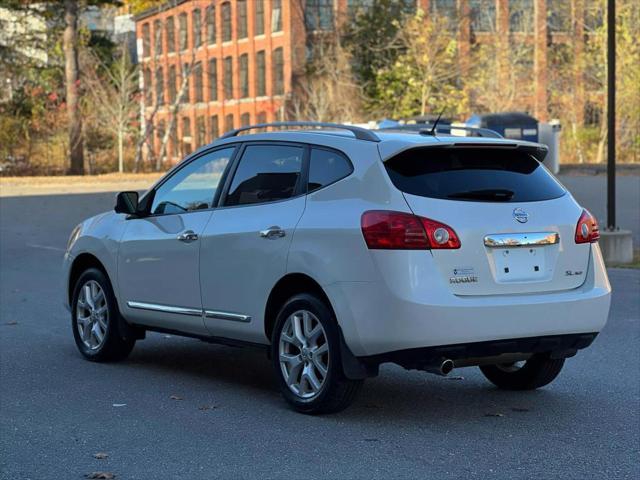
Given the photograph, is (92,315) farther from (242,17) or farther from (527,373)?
(242,17)

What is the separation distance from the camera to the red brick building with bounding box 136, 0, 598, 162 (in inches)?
2544

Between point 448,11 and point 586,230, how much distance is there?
210 feet

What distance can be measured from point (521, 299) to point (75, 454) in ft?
8.62

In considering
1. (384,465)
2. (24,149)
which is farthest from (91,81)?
(384,465)

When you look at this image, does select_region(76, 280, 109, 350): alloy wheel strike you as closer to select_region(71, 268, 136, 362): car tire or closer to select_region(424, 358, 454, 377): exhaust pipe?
select_region(71, 268, 136, 362): car tire

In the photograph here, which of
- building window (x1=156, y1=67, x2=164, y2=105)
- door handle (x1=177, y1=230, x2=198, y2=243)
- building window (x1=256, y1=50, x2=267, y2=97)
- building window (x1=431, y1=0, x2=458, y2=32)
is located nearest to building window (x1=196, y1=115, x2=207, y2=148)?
building window (x1=256, y1=50, x2=267, y2=97)

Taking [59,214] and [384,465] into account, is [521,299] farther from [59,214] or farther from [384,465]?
[59,214]

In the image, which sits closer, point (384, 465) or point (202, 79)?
point (384, 465)

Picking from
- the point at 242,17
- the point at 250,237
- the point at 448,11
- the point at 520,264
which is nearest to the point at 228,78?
the point at 242,17

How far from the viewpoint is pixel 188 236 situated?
8.38 meters

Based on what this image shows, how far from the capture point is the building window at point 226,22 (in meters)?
75.6

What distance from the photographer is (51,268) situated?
677 inches

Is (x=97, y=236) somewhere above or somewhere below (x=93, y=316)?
above

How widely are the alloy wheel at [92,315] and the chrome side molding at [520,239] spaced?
3585 millimetres
